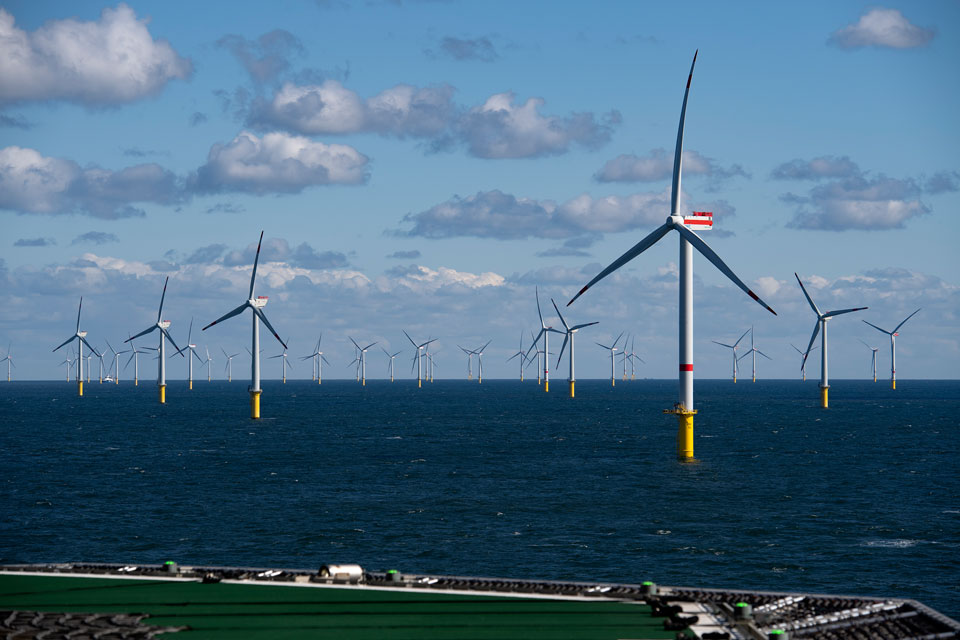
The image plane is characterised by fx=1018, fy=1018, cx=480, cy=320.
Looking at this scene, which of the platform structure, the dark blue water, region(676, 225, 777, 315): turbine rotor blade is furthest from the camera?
region(676, 225, 777, 315): turbine rotor blade

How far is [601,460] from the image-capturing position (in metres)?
156

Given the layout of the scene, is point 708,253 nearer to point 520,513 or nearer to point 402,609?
point 520,513

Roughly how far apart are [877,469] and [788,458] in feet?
57.5

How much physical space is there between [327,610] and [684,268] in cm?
9700

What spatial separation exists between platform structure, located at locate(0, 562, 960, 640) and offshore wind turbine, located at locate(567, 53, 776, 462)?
7632 cm

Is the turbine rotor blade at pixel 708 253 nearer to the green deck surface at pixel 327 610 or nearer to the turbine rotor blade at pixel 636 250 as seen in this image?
the turbine rotor blade at pixel 636 250

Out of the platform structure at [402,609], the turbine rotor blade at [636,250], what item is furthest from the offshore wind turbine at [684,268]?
the platform structure at [402,609]

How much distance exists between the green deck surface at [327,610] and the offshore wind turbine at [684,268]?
78173 mm

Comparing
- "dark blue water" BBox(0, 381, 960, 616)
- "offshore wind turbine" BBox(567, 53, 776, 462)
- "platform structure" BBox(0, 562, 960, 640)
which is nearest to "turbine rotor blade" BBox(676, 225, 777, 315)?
"offshore wind turbine" BBox(567, 53, 776, 462)

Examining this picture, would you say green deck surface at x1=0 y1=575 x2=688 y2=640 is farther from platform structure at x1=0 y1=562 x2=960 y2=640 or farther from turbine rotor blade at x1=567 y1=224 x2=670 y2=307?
turbine rotor blade at x1=567 y1=224 x2=670 y2=307

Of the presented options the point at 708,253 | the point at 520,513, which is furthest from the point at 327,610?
the point at 708,253

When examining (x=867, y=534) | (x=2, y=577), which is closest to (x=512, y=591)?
(x=2, y=577)

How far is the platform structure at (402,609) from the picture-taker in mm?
32438

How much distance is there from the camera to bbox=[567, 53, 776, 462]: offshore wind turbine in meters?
121
